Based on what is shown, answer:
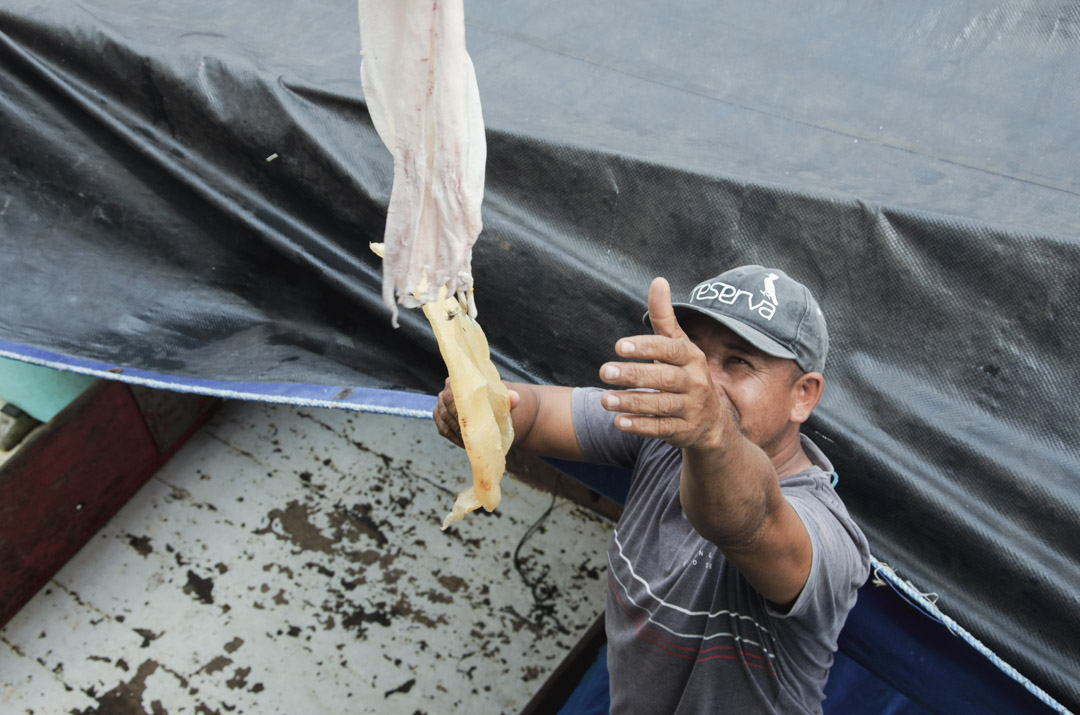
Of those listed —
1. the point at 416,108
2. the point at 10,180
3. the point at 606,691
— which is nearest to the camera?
the point at 416,108

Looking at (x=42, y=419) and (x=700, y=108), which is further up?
(x=700, y=108)

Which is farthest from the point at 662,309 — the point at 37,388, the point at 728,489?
the point at 37,388

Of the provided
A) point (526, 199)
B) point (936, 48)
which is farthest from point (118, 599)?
point (936, 48)

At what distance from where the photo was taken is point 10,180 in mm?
1686

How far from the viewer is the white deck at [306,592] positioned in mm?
2301

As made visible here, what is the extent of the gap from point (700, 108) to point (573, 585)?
5.54 ft

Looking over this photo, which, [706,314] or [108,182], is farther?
[108,182]

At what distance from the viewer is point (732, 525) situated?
3.01 ft

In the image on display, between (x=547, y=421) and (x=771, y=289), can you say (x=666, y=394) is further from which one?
(x=547, y=421)

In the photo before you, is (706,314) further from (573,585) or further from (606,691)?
(573,585)

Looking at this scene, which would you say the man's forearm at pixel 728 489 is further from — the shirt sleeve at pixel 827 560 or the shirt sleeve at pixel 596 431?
the shirt sleeve at pixel 596 431

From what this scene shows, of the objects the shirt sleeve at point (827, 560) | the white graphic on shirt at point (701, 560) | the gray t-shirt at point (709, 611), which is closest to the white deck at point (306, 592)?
the gray t-shirt at point (709, 611)

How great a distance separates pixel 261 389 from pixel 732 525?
1.02 meters

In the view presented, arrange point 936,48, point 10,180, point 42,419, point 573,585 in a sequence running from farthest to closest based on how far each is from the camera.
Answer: point 573,585, point 42,419, point 10,180, point 936,48
